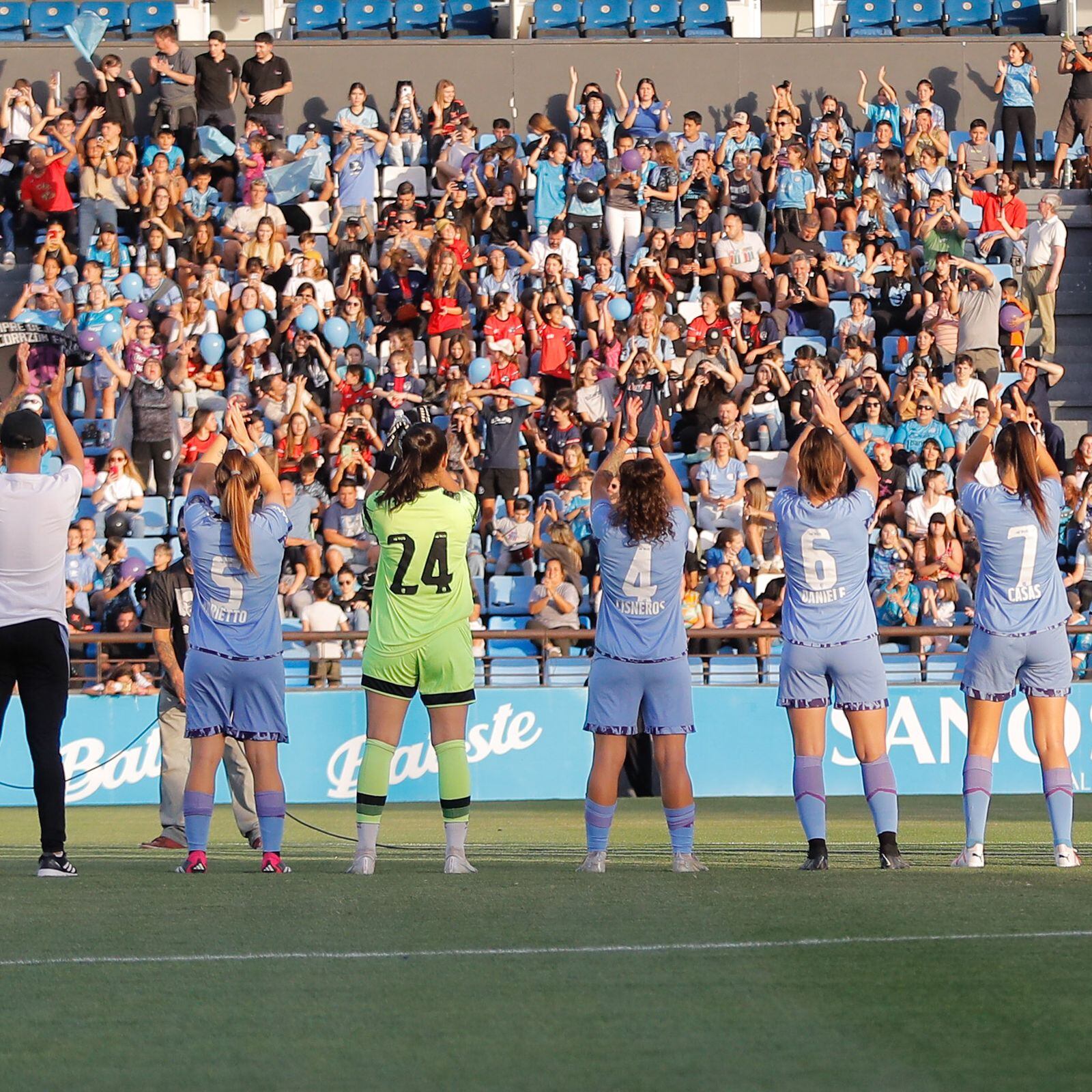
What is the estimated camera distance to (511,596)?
60.8ft

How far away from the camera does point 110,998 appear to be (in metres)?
5.32

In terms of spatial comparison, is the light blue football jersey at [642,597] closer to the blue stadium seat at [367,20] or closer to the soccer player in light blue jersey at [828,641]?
the soccer player in light blue jersey at [828,641]

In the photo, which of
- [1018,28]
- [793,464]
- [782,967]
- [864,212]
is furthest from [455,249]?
[782,967]

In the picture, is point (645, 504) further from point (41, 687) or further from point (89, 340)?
point (89, 340)

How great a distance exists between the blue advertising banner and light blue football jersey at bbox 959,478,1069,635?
8.04 m

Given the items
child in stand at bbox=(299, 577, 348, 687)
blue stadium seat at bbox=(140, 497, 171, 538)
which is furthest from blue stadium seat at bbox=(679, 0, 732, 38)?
child in stand at bbox=(299, 577, 348, 687)

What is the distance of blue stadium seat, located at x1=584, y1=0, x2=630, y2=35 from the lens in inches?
1059

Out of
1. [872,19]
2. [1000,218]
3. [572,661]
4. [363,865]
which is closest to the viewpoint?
[363,865]

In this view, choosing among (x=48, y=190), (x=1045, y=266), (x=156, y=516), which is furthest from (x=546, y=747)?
(x=48, y=190)

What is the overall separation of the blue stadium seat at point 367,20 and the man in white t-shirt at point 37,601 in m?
19.4

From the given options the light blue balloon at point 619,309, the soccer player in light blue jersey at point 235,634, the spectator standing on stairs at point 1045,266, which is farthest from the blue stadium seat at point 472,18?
the soccer player in light blue jersey at point 235,634

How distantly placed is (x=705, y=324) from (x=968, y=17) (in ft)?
30.3

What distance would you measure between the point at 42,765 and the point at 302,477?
10.3 metres

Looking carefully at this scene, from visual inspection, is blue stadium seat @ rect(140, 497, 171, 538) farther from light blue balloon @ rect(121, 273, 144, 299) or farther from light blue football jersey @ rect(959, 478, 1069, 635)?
light blue football jersey @ rect(959, 478, 1069, 635)
